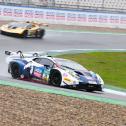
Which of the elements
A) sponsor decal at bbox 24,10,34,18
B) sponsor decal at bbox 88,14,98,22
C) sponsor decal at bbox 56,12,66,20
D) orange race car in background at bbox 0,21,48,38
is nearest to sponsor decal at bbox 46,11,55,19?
sponsor decal at bbox 56,12,66,20

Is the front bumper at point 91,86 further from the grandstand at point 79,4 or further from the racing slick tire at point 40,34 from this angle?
the grandstand at point 79,4

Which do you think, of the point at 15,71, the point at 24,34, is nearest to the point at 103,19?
the point at 24,34

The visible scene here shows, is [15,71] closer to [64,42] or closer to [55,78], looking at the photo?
[55,78]

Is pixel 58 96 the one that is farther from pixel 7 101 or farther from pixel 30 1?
pixel 30 1

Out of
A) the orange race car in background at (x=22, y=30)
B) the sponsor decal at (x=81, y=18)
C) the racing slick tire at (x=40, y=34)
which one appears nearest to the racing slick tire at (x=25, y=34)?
the orange race car in background at (x=22, y=30)

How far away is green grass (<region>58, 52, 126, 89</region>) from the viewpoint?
A: 1949 cm

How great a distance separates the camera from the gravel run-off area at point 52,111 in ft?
32.7

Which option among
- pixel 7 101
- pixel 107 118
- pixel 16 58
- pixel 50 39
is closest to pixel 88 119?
pixel 107 118

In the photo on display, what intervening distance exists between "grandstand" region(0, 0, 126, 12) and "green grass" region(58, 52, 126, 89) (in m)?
17.7

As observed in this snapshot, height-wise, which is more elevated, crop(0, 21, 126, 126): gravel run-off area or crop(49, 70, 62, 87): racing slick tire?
crop(0, 21, 126, 126): gravel run-off area

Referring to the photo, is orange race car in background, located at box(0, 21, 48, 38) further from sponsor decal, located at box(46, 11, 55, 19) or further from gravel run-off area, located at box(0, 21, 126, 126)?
gravel run-off area, located at box(0, 21, 126, 126)

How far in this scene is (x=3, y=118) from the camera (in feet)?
32.3

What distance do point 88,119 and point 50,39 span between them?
74.0ft

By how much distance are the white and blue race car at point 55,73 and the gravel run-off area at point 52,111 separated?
284 cm
